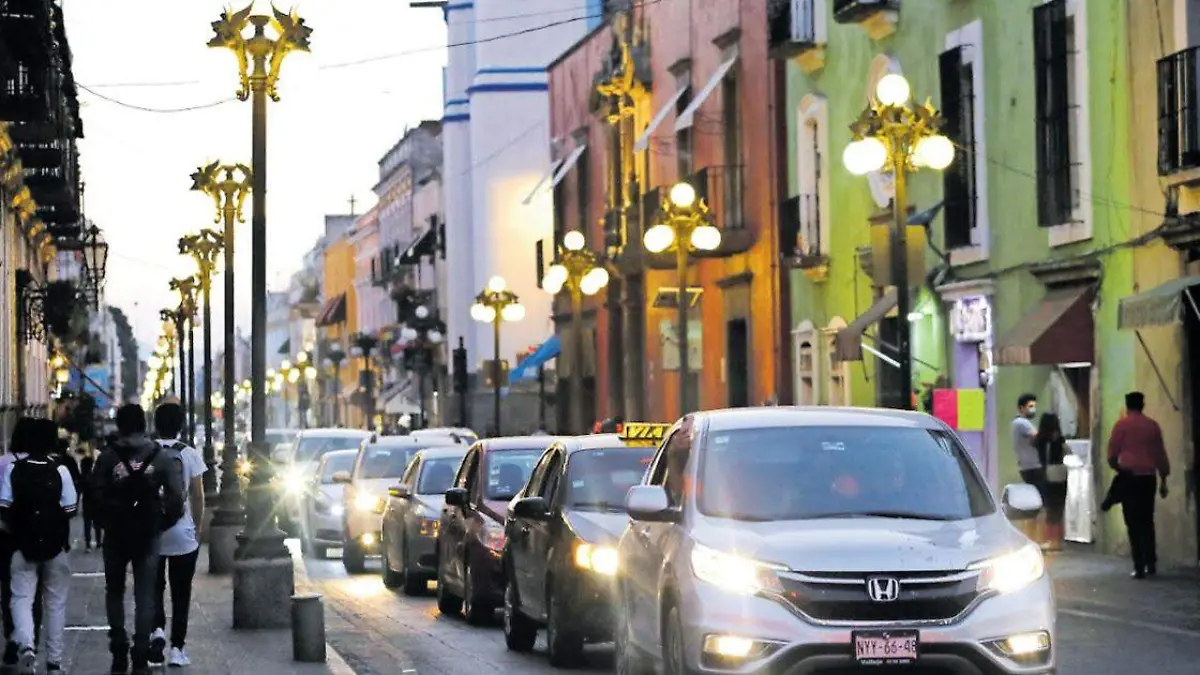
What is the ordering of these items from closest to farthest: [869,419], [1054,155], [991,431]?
[869,419] → [1054,155] → [991,431]

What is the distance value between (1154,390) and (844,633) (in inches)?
607

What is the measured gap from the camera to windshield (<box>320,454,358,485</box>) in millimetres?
35625

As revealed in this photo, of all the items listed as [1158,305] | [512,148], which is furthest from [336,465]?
[512,148]

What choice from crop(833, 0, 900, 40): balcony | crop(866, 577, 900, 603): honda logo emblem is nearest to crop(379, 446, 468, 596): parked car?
crop(833, 0, 900, 40): balcony

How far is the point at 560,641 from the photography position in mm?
17359

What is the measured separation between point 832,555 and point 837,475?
1.25 meters

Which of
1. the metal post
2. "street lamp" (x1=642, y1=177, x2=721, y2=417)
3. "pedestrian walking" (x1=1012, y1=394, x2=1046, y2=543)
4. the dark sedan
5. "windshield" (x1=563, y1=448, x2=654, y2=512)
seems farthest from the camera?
"street lamp" (x1=642, y1=177, x2=721, y2=417)

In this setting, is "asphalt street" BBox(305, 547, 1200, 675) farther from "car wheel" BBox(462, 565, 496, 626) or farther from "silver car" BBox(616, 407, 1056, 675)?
"silver car" BBox(616, 407, 1056, 675)

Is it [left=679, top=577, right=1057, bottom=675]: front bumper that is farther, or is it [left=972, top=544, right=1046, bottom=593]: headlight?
[left=972, top=544, right=1046, bottom=593]: headlight

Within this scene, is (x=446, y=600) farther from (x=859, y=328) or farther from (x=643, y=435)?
(x=859, y=328)

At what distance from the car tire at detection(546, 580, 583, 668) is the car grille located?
6.12 m

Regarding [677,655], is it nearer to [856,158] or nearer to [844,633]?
[844,633]

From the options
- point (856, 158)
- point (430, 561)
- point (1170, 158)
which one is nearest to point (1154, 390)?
point (1170, 158)

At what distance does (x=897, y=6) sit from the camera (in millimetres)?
33562
